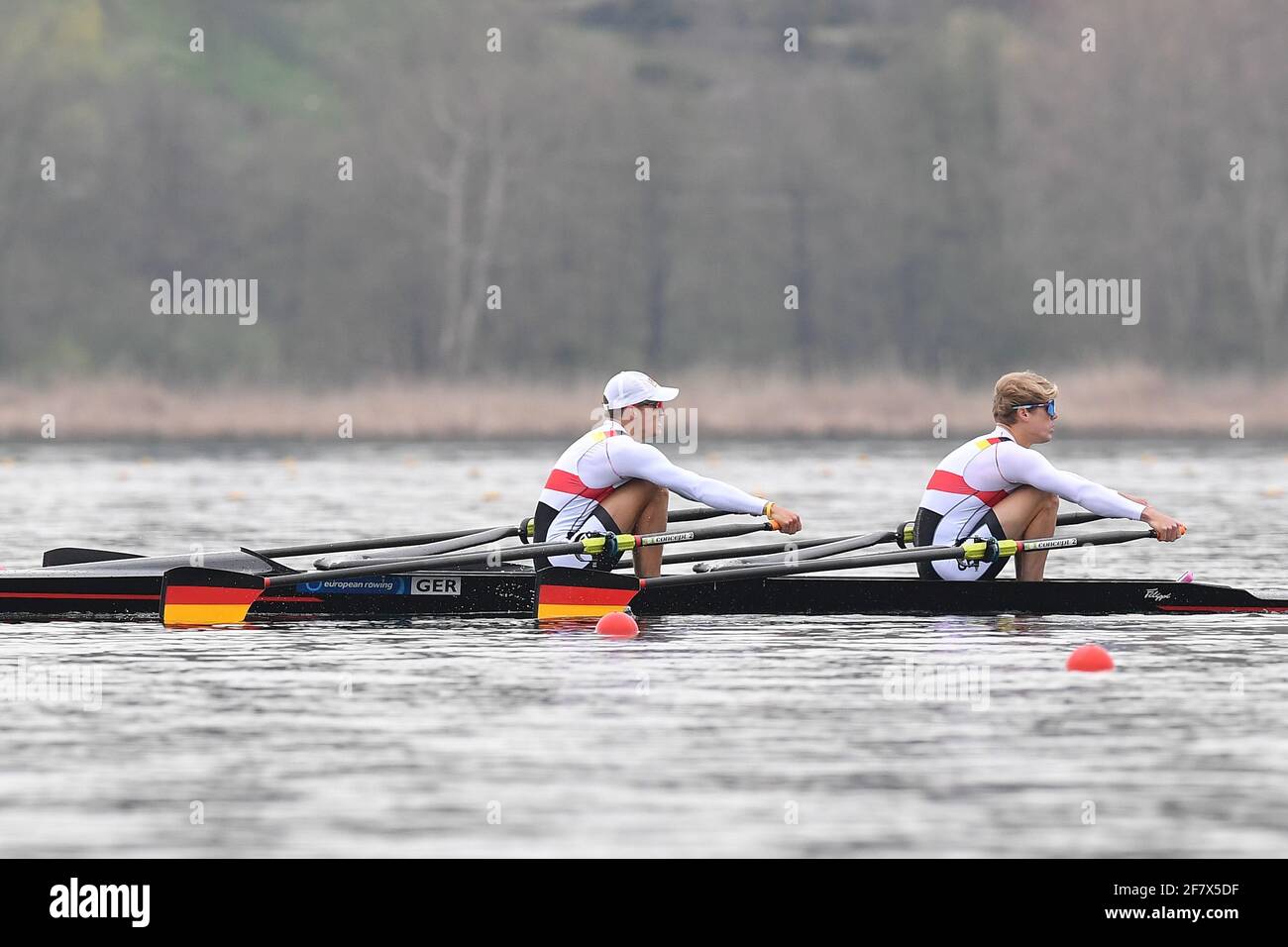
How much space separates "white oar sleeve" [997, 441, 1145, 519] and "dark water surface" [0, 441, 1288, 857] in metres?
0.65

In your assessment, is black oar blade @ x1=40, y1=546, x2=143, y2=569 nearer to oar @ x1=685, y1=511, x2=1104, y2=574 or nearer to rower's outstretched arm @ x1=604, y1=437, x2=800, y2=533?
rower's outstretched arm @ x1=604, y1=437, x2=800, y2=533

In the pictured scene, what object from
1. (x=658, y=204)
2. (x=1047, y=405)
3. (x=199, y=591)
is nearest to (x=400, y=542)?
(x=199, y=591)

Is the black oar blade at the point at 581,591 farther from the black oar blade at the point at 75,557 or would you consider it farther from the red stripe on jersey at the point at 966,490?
the black oar blade at the point at 75,557

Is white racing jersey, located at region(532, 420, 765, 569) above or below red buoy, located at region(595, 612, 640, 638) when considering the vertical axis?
above

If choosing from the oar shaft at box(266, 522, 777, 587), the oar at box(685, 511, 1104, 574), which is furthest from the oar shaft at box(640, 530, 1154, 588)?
the oar at box(685, 511, 1104, 574)

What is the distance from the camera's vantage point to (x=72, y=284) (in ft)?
164

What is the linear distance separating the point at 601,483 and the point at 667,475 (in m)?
0.44

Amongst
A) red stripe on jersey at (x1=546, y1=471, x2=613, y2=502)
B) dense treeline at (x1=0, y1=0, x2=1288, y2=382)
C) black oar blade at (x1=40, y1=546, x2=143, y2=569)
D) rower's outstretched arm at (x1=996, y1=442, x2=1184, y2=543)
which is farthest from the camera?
dense treeline at (x1=0, y1=0, x2=1288, y2=382)

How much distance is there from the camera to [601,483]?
12039 millimetres

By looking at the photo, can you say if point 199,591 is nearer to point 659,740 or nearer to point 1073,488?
point 659,740

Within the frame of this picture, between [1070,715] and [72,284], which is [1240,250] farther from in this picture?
[1070,715]

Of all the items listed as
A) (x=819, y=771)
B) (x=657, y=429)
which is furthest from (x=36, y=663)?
(x=819, y=771)

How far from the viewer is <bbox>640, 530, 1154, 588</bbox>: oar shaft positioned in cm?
1166

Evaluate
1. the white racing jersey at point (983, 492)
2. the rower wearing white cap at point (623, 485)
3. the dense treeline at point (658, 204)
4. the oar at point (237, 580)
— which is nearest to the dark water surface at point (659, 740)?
the oar at point (237, 580)
